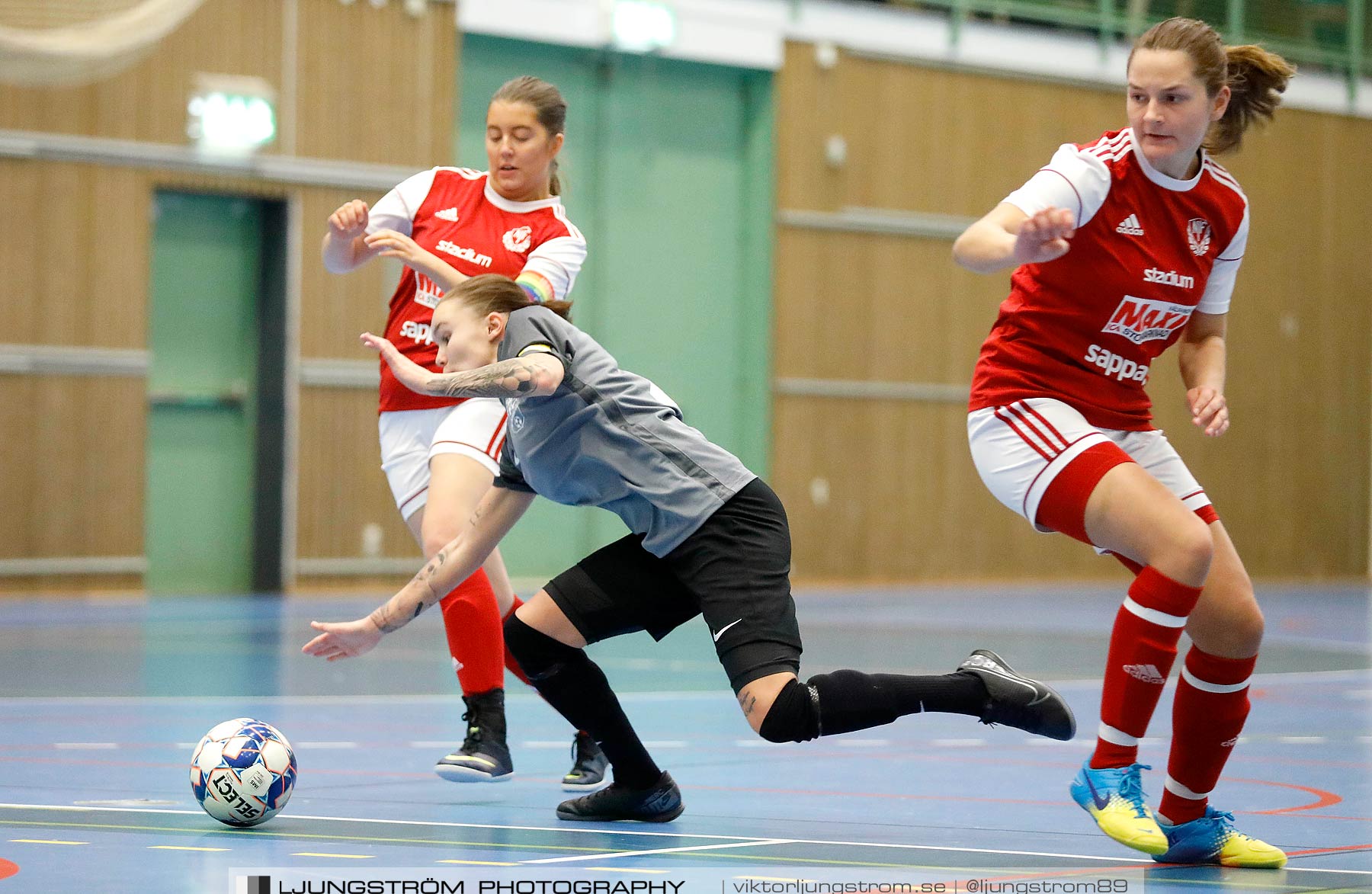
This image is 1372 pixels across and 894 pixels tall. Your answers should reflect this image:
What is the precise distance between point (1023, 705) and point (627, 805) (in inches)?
38.2

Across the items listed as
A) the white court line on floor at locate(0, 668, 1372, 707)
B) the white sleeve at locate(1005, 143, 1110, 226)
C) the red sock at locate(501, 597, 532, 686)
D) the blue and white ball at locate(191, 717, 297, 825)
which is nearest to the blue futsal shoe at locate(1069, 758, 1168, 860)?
the white sleeve at locate(1005, 143, 1110, 226)

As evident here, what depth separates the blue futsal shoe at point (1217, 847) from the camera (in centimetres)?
352

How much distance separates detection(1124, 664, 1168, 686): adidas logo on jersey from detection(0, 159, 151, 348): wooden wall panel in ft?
35.0

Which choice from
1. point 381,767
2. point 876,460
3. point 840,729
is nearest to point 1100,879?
point 840,729

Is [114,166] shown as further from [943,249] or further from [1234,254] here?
[1234,254]

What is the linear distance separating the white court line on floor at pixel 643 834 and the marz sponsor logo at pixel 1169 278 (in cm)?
124

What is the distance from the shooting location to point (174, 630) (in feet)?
32.2

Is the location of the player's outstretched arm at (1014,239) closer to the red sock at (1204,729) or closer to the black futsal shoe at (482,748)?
the red sock at (1204,729)

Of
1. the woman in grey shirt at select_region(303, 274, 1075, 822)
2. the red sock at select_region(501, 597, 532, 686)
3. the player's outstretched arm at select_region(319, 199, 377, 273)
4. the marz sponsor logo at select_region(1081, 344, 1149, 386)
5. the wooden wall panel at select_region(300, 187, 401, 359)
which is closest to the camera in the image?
the woman in grey shirt at select_region(303, 274, 1075, 822)

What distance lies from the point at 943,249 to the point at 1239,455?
456 centimetres

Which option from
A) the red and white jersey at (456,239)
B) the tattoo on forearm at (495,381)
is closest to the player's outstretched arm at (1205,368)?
the tattoo on forearm at (495,381)

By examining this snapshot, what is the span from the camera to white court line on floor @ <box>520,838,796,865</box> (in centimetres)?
345

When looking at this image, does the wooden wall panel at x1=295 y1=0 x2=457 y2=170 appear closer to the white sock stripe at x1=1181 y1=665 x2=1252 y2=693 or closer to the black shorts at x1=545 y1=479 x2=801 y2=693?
the black shorts at x1=545 y1=479 x2=801 y2=693

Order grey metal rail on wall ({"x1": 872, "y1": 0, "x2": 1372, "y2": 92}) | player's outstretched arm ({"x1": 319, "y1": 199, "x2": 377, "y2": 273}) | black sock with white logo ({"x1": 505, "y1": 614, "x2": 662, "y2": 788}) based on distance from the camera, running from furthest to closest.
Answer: grey metal rail on wall ({"x1": 872, "y1": 0, "x2": 1372, "y2": 92}) < player's outstretched arm ({"x1": 319, "y1": 199, "x2": 377, "y2": 273}) < black sock with white logo ({"x1": 505, "y1": 614, "x2": 662, "y2": 788})
